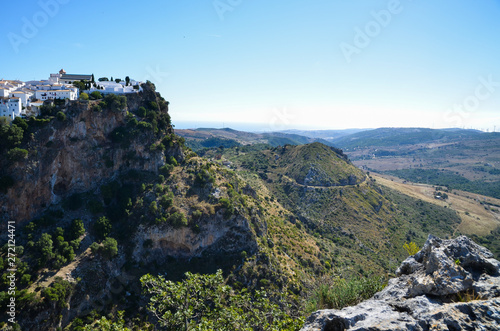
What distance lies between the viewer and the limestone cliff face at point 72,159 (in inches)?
1708

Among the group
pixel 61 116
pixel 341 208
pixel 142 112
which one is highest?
pixel 142 112

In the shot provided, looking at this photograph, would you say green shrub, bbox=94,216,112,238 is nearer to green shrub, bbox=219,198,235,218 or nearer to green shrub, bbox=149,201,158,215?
green shrub, bbox=149,201,158,215

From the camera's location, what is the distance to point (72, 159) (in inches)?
1953

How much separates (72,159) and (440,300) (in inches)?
2340

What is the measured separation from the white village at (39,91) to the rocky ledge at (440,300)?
62938mm

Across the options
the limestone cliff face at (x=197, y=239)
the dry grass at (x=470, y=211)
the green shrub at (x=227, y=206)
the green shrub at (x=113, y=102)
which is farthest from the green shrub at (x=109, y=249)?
the dry grass at (x=470, y=211)

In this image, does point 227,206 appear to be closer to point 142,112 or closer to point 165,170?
point 165,170

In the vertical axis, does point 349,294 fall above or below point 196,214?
above

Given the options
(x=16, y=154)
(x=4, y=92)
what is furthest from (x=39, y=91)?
(x=16, y=154)

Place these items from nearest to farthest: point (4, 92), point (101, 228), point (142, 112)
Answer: point (101, 228), point (4, 92), point (142, 112)

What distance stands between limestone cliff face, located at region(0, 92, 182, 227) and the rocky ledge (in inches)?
2099

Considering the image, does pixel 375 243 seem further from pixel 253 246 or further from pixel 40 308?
pixel 40 308

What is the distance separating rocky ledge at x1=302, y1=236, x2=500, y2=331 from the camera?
28.5 feet

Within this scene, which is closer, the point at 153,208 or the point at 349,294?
the point at 349,294
